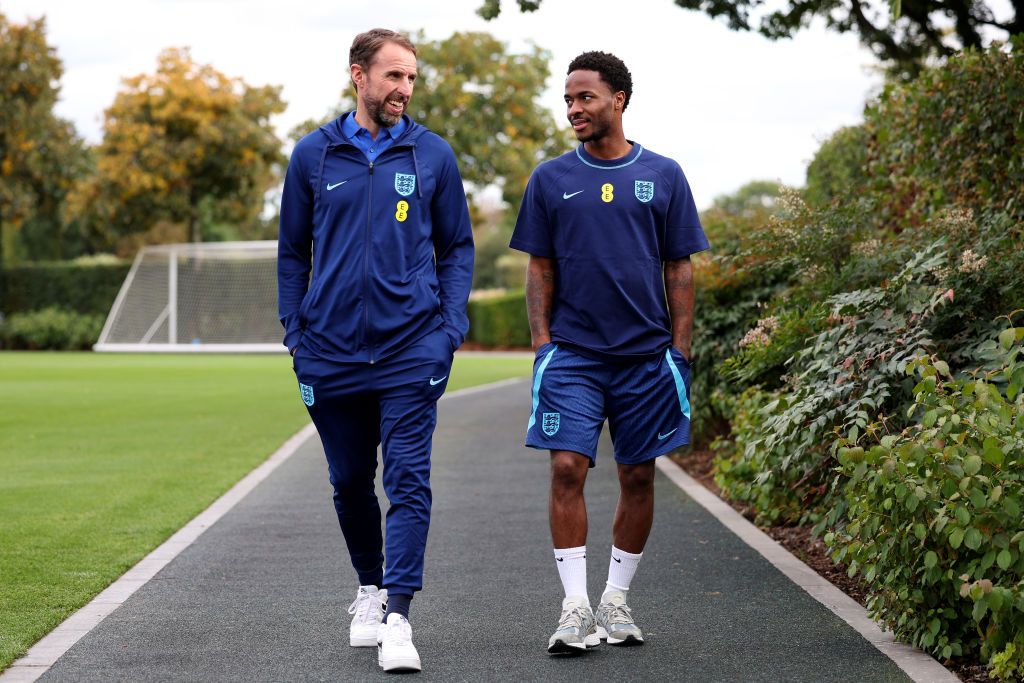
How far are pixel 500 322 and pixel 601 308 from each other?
43967 millimetres

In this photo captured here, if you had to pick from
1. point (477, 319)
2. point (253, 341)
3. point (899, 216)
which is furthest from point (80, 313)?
point (899, 216)

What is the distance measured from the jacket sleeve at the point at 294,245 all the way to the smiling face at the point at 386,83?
293 mm

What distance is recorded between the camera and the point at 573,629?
4.56 meters

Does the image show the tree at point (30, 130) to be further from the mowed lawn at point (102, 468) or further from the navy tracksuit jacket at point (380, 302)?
the navy tracksuit jacket at point (380, 302)

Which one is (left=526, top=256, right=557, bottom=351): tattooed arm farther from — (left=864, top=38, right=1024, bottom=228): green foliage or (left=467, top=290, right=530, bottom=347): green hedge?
(left=467, top=290, right=530, bottom=347): green hedge

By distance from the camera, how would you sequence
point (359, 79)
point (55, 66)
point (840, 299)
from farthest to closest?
1. point (55, 66)
2. point (840, 299)
3. point (359, 79)

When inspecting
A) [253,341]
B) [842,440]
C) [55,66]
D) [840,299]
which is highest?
[55,66]

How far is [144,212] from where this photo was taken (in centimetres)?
4947

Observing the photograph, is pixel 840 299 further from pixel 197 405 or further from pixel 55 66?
pixel 55 66

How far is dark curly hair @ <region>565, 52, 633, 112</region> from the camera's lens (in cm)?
472

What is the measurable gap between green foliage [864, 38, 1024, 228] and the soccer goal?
122 feet

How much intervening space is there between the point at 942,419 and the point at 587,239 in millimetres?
1308

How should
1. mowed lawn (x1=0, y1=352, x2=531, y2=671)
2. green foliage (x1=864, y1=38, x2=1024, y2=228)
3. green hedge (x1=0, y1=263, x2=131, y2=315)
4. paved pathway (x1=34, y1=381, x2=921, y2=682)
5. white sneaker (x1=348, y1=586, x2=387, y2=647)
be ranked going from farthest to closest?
1. green hedge (x1=0, y1=263, x2=131, y2=315)
2. green foliage (x1=864, y1=38, x2=1024, y2=228)
3. mowed lawn (x1=0, y1=352, x2=531, y2=671)
4. white sneaker (x1=348, y1=586, x2=387, y2=647)
5. paved pathway (x1=34, y1=381, x2=921, y2=682)

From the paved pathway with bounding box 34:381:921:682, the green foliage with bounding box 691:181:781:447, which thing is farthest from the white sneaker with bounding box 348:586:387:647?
the green foliage with bounding box 691:181:781:447
